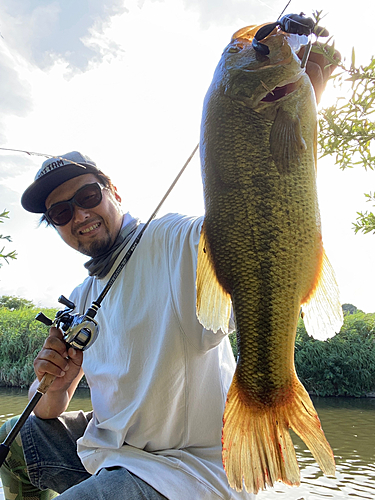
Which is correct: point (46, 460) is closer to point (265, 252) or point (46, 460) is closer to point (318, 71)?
point (265, 252)

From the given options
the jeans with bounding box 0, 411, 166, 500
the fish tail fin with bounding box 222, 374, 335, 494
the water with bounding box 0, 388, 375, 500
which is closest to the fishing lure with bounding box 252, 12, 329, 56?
the fish tail fin with bounding box 222, 374, 335, 494

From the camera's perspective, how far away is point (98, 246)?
259cm

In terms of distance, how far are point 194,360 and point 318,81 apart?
50.4 inches

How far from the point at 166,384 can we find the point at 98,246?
1.09 metres

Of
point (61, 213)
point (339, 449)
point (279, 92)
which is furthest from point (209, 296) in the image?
point (339, 449)

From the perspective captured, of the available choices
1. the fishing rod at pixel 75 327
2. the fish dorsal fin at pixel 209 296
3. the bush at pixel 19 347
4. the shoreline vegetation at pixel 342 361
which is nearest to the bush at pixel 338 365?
the shoreline vegetation at pixel 342 361

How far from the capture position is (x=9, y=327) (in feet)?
36.5

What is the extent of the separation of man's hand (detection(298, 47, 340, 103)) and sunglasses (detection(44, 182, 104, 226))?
1.63 metres

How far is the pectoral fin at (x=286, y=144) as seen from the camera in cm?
114

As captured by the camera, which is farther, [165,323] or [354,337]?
[354,337]

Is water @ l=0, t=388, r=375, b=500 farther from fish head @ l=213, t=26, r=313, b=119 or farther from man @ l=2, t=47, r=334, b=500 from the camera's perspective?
fish head @ l=213, t=26, r=313, b=119

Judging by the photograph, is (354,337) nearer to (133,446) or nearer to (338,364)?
Answer: (338,364)

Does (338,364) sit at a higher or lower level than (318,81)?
lower

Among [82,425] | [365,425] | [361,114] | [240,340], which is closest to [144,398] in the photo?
[240,340]
